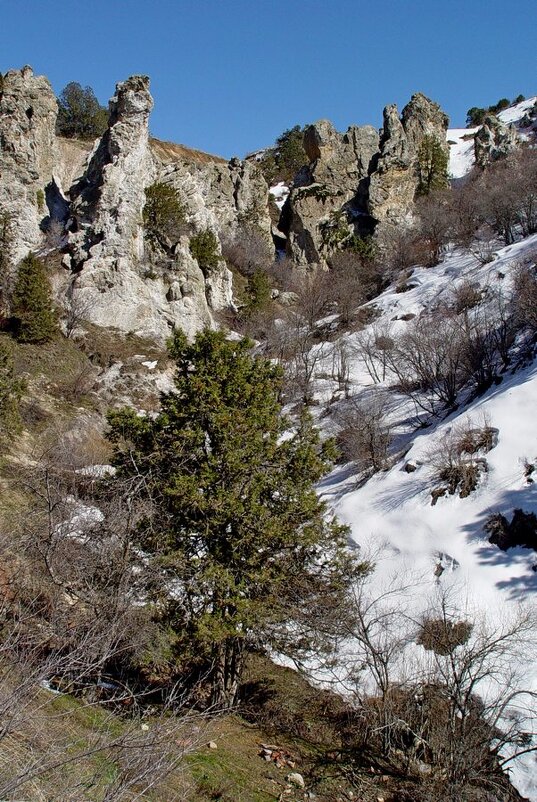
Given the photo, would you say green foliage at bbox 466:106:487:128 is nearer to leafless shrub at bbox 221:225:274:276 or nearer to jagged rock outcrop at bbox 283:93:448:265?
jagged rock outcrop at bbox 283:93:448:265

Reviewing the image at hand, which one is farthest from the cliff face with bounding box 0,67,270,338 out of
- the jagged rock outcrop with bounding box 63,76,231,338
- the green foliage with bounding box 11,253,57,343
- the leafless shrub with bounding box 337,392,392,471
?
the leafless shrub with bounding box 337,392,392,471

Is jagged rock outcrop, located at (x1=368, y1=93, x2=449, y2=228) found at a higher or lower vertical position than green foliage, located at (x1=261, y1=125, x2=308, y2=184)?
lower

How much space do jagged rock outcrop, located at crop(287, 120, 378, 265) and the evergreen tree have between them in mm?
35614

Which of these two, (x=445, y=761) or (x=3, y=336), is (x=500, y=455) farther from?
(x=3, y=336)

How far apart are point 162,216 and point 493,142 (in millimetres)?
38920

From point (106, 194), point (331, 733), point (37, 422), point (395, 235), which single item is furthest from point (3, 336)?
point (395, 235)

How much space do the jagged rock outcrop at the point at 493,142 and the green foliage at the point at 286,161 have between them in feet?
65.8

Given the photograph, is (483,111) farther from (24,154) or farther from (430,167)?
(24,154)

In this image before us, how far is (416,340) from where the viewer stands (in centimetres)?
2184

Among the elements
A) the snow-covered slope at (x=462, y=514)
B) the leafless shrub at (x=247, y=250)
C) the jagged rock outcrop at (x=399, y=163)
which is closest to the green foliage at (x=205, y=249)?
the leafless shrub at (x=247, y=250)

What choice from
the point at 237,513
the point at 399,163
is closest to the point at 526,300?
the point at 237,513

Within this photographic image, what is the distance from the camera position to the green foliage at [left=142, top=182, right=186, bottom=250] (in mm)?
29844

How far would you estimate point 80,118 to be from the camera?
54844 millimetres

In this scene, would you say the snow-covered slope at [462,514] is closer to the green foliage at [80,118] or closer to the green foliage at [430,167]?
the green foliage at [430,167]
